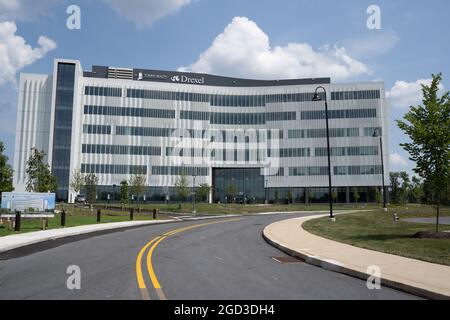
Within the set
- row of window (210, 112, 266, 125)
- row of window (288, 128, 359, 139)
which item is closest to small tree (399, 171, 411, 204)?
row of window (288, 128, 359, 139)

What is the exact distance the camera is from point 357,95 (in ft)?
277

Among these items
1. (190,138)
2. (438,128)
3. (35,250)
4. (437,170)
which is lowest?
(35,250)

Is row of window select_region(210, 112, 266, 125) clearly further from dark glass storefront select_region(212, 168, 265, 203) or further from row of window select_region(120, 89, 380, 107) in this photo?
dark glass storefront select_region(212, 168, 265, 203)

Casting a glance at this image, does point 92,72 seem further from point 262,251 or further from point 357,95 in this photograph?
point 262,251

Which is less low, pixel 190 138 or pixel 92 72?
pixel 92 72

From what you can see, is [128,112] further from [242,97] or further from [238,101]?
[242,97]

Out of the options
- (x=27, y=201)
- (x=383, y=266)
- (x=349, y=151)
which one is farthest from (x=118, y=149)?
(x=383, y=266)

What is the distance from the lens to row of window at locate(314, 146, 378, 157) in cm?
8288

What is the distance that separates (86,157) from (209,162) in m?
26.6

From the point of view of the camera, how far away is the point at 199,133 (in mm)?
85875

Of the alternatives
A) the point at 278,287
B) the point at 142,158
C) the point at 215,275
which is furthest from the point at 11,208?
the point at 142,158
